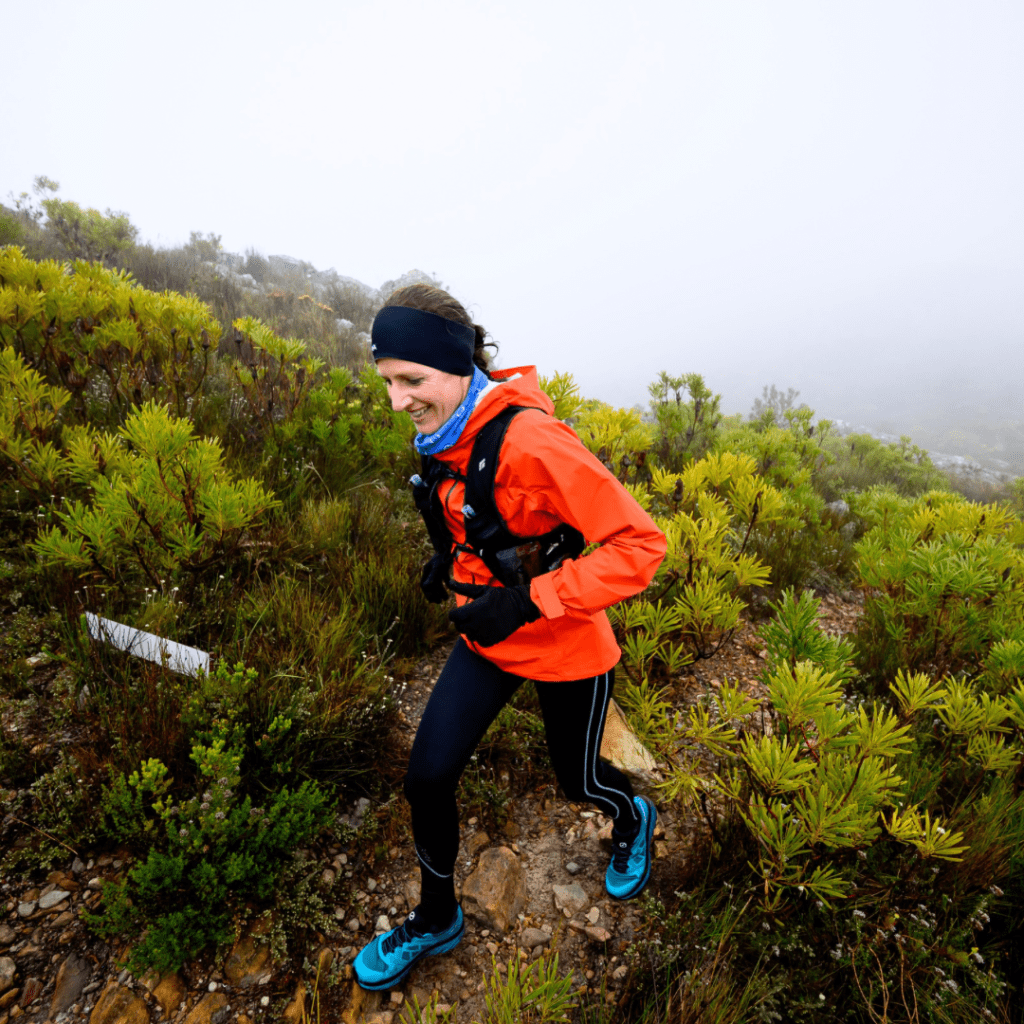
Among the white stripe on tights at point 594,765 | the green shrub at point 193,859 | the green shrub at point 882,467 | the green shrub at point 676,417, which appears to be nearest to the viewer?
the green shrub at point 193,859

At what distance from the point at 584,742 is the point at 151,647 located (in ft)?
5.60

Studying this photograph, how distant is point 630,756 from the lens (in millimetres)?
2184

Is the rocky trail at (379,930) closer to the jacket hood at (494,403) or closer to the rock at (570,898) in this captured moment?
the rock at (570,898)

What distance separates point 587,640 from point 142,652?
68.8 inches

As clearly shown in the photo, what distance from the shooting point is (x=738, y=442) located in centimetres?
532

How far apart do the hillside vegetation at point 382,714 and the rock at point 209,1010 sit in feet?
0.42

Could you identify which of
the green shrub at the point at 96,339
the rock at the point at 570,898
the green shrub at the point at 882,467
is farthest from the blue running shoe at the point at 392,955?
the green shrub at the point at 882,467

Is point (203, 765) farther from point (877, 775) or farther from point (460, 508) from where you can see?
point (877, 775)

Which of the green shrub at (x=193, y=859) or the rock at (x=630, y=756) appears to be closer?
the green shrub at (x=193, y=859)

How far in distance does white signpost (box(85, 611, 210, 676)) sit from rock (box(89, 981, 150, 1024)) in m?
0.87

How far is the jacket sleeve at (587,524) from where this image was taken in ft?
4.07

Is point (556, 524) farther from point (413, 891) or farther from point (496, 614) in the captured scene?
point (413, 891)

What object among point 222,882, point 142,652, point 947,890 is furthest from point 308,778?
point 947,890

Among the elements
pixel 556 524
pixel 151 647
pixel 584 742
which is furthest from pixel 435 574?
pixel 151 647
